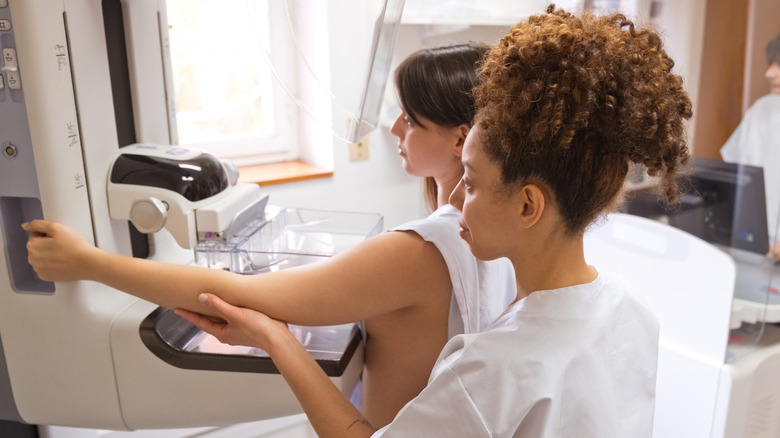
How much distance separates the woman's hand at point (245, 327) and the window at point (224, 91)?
3.92ft

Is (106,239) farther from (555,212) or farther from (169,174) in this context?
(555,212)

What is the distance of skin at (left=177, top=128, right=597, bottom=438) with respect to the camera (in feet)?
2.24

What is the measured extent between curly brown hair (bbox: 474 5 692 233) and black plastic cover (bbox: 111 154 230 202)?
42 centimetres

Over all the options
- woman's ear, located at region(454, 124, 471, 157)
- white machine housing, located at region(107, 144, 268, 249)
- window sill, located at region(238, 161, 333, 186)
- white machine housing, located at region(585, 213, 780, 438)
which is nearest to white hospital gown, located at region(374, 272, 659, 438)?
woman's ear, located at region(454, 124, 471, 157)

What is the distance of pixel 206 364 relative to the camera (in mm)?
A: 854

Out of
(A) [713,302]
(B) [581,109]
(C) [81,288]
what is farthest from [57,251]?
(A) [713,302]

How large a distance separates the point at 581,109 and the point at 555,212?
12cm

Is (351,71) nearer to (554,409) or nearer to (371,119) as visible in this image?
(371,119)

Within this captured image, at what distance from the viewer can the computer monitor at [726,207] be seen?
1.52 metres

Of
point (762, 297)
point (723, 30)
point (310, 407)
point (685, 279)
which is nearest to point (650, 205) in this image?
point (685, 279)

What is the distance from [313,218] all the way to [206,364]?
396mm

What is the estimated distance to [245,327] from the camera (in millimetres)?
799

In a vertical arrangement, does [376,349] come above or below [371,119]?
below

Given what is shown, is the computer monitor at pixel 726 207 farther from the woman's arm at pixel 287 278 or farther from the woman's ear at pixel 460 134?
the woman's arm at pixel 287 278
